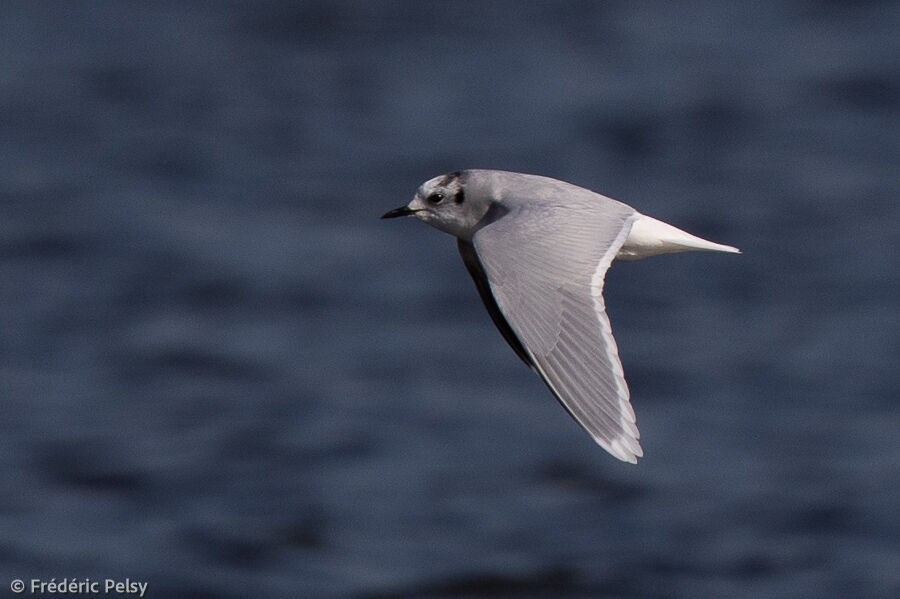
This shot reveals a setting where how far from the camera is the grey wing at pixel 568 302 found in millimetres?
6551

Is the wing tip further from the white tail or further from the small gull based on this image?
the white tail

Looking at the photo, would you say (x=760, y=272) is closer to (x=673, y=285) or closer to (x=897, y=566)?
(x=673, y=285)

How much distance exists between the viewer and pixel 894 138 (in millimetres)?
23578

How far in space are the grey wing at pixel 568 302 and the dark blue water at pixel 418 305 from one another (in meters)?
10.1

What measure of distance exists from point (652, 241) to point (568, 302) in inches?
39.2

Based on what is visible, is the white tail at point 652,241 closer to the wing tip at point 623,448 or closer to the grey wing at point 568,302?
the grey wing at point 568,302

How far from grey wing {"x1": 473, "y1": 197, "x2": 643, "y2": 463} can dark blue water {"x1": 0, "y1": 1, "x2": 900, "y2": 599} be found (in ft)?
33.1

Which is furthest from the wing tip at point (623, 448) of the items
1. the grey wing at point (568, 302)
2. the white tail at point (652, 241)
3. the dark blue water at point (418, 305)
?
the dark blue water at point (418, 305)

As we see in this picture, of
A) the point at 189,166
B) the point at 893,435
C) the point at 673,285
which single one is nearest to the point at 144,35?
the point at 189,166

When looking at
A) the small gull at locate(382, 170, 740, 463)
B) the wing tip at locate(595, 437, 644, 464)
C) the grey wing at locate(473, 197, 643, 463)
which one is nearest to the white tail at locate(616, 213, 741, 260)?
the small gull at locate(382, 170, 740, 463)

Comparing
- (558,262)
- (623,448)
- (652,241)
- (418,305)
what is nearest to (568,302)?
(558,262)

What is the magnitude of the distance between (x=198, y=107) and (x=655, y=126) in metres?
6.35

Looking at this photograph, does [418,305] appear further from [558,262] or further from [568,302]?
[568,302]

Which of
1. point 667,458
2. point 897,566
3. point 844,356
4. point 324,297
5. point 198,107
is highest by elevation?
point 198,107
